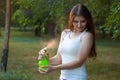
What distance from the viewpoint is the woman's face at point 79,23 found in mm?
2449

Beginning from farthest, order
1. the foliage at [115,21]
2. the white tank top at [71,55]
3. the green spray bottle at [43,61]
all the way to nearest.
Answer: the foliage at [115,21] → the white tank top at [71,55] → the green spray bottle at [43,61]

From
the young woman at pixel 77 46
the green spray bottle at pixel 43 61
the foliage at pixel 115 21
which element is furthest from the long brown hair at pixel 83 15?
the foliage at pixel 115 21

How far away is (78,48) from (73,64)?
122 mm

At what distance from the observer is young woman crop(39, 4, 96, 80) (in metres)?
2.42

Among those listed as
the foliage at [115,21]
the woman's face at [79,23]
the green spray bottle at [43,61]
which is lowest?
the foliage at [115,21]

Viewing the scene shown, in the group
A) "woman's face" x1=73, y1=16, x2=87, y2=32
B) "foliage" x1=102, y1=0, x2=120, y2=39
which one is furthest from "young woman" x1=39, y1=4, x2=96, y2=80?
"foliage" x1=102, y1=0, x2=120, y2=39

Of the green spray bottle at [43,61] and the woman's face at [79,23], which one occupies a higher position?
the woman's face at [79,23]

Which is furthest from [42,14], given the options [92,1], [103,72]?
[103,72]

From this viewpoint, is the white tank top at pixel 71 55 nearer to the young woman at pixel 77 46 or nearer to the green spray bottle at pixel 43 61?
the young woman at pixel 77 46

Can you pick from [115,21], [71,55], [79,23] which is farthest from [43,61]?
[115,21]

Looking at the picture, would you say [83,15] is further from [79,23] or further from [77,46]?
[77,46]

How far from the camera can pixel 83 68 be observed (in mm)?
2496

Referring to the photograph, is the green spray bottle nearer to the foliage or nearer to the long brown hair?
the long brown hair

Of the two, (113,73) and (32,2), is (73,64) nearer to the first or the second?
(32,2)
